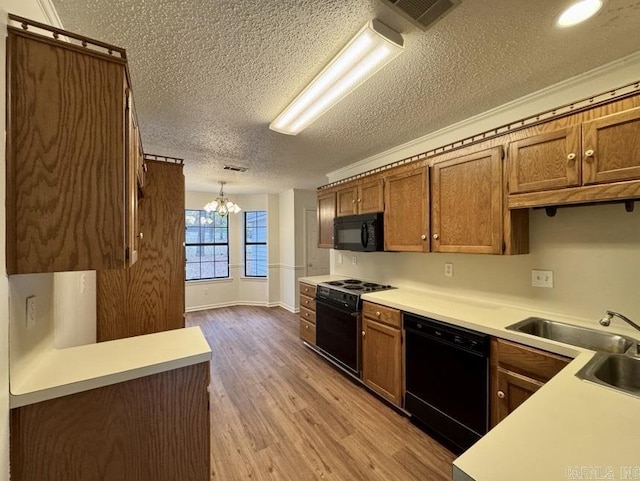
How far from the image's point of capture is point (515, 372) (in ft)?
5.28

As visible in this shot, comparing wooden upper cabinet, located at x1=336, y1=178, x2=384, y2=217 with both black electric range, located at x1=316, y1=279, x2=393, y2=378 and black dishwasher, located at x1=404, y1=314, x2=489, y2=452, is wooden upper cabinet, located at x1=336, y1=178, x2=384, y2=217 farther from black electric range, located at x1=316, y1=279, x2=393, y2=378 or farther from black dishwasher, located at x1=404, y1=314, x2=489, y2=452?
black dishwasher, located at x1=404, y1=314, x2=489, y2=452

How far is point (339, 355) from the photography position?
3.03 m

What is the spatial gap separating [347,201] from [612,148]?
2.33 meters

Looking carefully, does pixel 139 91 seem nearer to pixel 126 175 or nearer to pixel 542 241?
pixel 126 175

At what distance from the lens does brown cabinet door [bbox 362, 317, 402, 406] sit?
92.0 inches

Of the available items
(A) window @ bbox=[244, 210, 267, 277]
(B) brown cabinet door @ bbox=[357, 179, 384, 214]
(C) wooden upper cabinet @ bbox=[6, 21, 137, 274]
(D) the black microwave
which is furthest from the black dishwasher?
(A) window @ bbox=[244, 210, 267, 277]

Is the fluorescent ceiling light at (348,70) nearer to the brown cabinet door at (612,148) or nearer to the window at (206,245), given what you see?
the brown cabinet door at (612,148)

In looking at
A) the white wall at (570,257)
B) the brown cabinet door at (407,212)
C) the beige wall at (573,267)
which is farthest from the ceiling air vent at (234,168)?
the beige wall at (573,267)

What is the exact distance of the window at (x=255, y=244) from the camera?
622cm

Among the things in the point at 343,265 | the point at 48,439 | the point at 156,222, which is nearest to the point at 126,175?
the point at 48,439

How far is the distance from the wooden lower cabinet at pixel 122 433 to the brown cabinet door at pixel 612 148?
7.56ft

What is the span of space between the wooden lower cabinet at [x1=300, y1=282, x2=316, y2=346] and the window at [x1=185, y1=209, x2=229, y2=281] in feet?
10.2

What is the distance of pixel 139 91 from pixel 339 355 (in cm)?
296

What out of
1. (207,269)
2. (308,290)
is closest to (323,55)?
(308,290)
